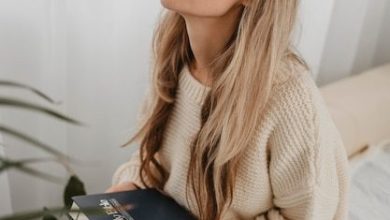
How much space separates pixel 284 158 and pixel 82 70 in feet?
1.63

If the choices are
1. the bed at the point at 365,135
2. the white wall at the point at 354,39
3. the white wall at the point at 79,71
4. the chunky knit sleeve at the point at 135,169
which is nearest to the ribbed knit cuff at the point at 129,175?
the chunky knit sleeve at the point at 135,169

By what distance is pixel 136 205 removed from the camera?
0.81 m

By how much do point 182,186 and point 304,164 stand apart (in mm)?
232

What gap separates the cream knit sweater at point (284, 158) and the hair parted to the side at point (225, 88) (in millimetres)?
23

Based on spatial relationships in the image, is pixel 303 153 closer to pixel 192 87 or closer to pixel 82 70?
pixel 192 87

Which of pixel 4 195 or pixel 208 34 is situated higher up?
pixel 208 34

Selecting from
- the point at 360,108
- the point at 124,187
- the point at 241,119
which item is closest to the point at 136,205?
the point at 124,187

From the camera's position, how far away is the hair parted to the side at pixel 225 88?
0.69 metres

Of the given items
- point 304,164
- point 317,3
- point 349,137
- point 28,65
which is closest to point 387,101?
point 349,137

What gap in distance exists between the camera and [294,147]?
73cm

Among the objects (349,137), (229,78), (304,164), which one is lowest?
(349,137)

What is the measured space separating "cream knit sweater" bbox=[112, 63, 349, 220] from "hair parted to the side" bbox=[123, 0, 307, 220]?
23mm

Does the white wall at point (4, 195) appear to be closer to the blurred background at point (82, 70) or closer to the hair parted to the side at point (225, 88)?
the blurred background at point (82, 70)

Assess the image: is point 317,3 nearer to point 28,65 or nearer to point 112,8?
point 112,8
